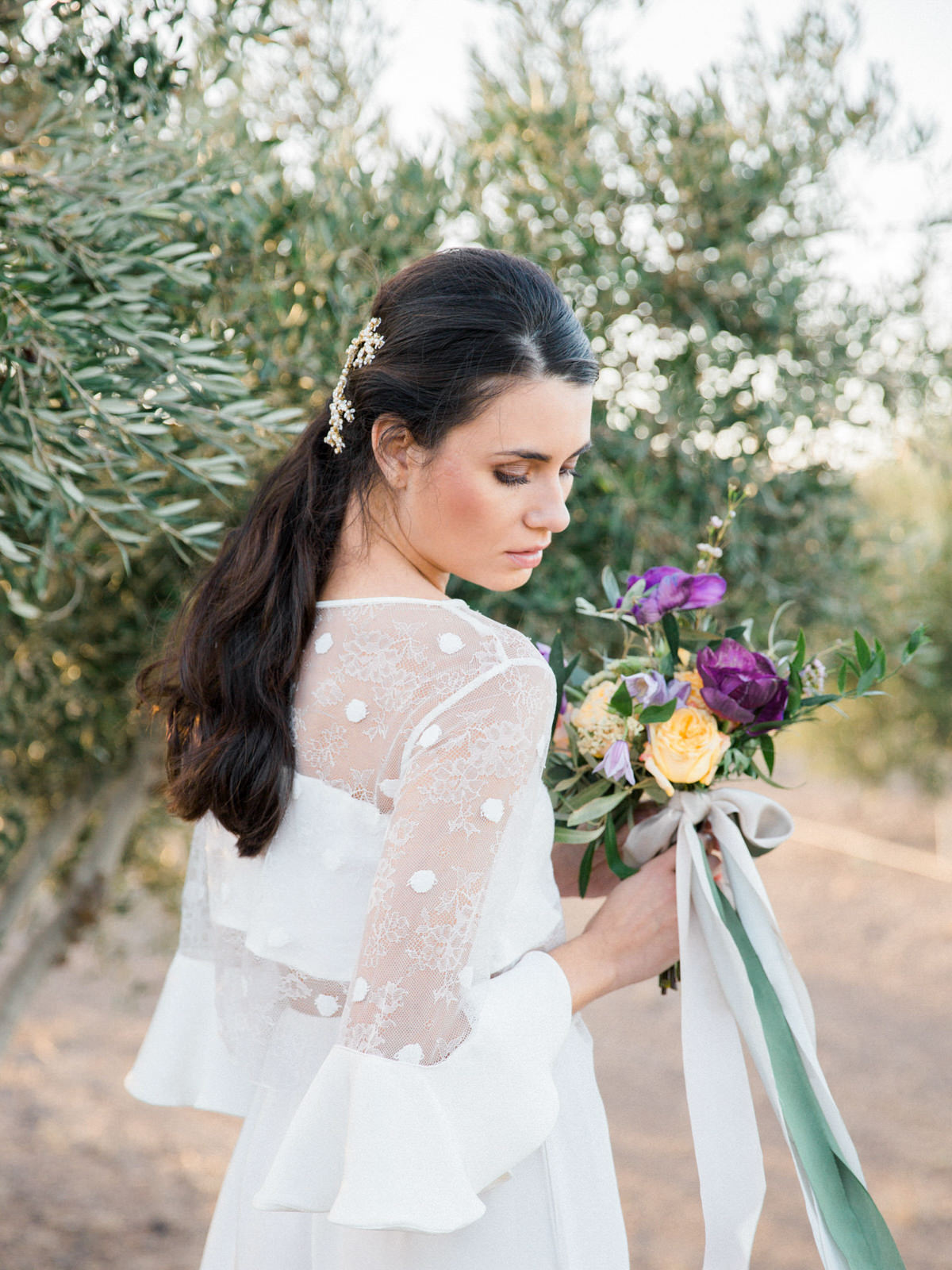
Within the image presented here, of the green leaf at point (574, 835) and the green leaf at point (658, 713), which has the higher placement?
the green leaf at point (658, 713)

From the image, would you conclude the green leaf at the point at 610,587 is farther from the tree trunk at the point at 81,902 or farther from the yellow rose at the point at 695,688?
the tree trunk at the point at 81,902

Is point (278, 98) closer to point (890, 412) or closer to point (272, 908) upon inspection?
point (890, 412)

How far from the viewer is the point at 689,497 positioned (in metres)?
3.05

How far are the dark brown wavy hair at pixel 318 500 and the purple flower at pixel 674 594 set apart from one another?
0.41 meters

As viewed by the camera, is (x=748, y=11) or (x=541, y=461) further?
(x=748, y=11)

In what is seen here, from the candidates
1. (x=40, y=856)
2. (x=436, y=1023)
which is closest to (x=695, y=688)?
(x=436, y=1023)

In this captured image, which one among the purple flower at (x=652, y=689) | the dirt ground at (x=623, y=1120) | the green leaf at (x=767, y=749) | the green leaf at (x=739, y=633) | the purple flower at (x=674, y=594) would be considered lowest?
the dirt ground at (x=623, y=1120)

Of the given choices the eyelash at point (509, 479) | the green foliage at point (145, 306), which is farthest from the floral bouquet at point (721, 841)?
the green foliage at point (145, 306)

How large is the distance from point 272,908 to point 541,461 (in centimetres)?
79

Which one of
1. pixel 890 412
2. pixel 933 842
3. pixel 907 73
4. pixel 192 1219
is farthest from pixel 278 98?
pixel 933 842

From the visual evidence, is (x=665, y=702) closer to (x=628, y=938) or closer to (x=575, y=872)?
(x=628, y=938)

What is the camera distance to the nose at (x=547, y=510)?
1575 millimetres

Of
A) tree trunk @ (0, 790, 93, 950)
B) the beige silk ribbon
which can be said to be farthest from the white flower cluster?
tree trunk @ (0, 790, 93, 950)
